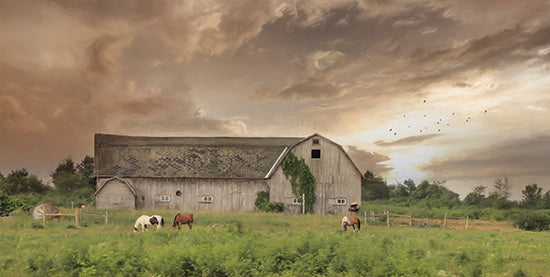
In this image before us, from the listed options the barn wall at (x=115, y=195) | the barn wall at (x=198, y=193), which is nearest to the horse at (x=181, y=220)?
the barn wall at (x=198, y=193)

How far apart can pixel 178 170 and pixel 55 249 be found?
2676 cm

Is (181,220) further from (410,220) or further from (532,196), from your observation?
(532,196)

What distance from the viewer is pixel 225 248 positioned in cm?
1375

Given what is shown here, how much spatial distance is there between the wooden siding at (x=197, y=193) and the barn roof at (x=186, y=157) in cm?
72

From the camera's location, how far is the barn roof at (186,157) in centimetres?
4484

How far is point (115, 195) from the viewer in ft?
145

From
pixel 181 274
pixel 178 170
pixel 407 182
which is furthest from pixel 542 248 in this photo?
pixel 407 182

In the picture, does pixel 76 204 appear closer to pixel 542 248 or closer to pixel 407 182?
pixel 542 248

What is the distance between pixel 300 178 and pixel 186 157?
40.0 ft

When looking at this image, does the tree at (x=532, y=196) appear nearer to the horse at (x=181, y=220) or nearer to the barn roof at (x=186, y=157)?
the barn roof at (x=186, y=157)

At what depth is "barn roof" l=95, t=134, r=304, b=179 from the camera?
44844 mm

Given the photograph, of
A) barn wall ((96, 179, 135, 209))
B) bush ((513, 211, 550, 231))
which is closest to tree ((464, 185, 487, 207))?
bush ((513, 211, 550, 231))

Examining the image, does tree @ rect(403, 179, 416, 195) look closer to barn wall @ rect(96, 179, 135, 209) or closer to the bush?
the bush

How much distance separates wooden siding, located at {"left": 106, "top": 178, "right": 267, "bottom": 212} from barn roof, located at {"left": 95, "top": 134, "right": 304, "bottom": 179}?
2.36 feet
